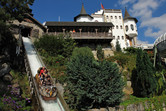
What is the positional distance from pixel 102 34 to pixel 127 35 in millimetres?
17862

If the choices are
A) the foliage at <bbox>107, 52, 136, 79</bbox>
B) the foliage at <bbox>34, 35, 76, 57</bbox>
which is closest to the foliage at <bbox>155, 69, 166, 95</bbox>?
the foliage at <bbox>107, 52, 136, 79</bbox>

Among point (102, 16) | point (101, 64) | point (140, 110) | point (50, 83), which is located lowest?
point (140, 110)

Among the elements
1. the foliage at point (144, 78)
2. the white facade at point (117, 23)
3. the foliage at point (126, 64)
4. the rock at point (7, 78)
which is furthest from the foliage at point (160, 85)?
the white facade at point (117, 23)

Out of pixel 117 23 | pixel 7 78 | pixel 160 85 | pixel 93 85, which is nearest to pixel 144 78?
pixel 160 85

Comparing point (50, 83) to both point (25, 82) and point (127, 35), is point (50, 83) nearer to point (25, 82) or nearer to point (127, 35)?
point (25, 82)

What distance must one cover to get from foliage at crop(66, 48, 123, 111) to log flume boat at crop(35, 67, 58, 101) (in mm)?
1219

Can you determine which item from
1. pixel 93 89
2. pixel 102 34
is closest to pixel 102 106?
pixel 93 89

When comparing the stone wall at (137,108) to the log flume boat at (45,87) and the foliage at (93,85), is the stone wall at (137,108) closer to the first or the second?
the foliage at (93,85)

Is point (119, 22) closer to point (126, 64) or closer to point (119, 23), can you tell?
point (119, 23)

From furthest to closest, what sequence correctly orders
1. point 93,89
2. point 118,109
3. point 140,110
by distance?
point 140,110, point 118,109, point 93,89

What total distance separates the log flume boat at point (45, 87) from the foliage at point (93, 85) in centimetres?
122

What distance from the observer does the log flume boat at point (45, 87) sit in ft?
30.1

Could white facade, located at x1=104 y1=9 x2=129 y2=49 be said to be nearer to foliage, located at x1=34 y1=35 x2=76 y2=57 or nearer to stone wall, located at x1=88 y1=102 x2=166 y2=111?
foliage, located at x1=34 y1=35 x2=76 y2=57

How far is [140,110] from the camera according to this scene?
34.3ft
